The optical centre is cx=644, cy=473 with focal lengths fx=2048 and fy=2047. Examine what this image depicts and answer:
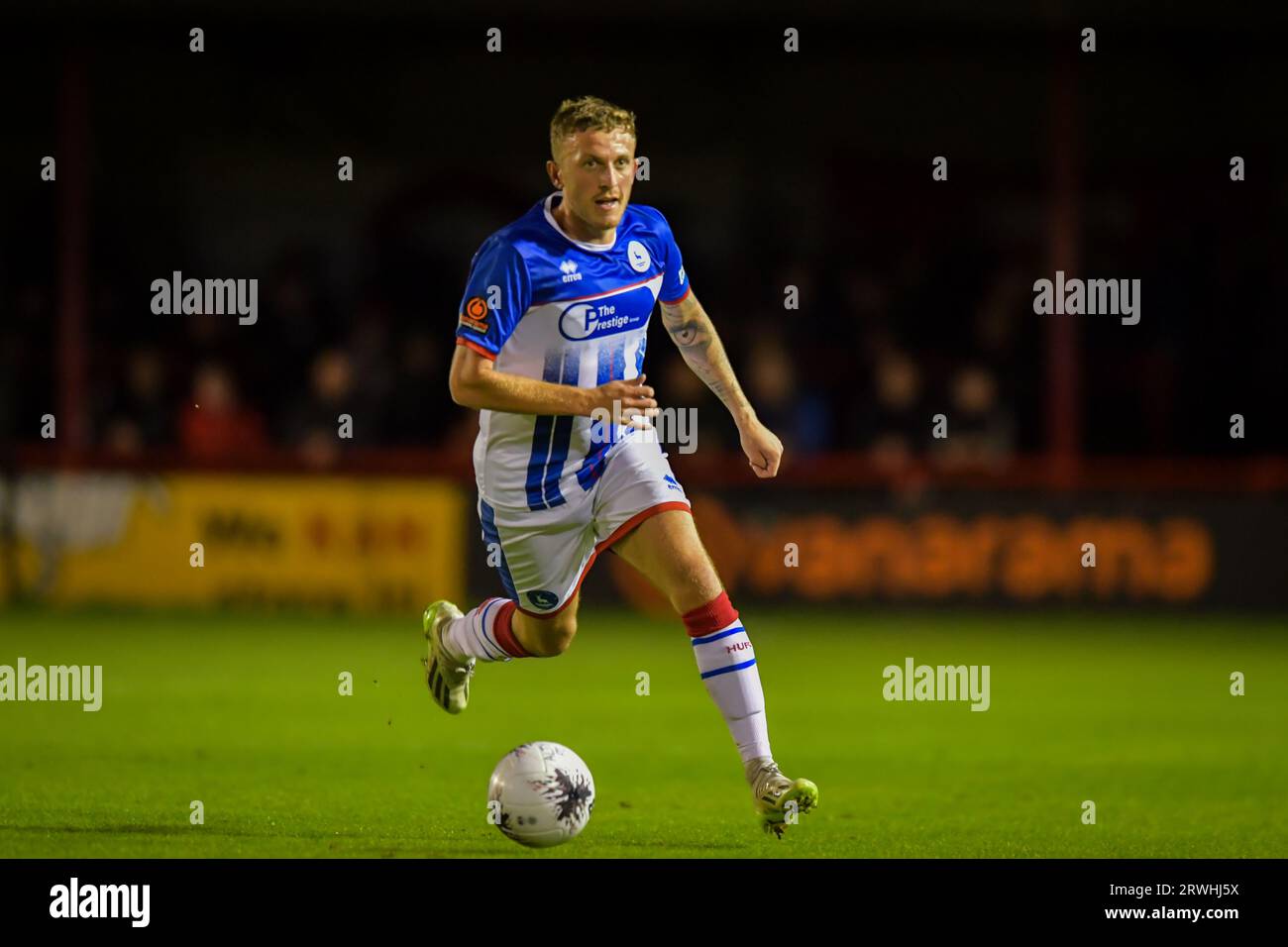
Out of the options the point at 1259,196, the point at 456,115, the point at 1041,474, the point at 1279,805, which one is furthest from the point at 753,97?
the point at 1279,805

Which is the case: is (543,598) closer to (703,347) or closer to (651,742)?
(703,347)

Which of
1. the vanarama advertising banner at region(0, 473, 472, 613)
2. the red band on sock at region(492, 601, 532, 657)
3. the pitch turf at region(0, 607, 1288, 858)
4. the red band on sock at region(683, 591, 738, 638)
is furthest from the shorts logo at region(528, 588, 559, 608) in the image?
the vanarama advertising banner at region(0, 473, 472, 613)

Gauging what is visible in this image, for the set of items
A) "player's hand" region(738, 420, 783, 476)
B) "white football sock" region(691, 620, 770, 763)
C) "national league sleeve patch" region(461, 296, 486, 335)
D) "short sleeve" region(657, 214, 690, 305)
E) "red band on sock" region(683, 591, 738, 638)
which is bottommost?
"white football sock" region(691, 620, 770, 763)

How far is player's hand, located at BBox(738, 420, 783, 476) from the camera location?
23.2 ft

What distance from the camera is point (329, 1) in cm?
1731

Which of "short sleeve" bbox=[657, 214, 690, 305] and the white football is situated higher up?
"short sleeve" bbox=[657, 214, 690, 305]

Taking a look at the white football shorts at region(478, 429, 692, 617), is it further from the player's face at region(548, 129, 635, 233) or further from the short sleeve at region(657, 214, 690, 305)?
the player's face at region(548, 129, 635, 233)

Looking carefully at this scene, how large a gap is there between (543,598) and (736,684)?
88 cm

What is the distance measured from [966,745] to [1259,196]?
41.7 ft

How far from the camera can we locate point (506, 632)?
761cm

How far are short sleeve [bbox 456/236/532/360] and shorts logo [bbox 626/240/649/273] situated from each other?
0.44 metres

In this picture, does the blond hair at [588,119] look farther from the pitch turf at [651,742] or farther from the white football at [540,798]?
the pitch turf at [651,742]

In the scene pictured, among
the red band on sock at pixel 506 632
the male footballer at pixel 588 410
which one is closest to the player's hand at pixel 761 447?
the male footballer at pixel 588 410
